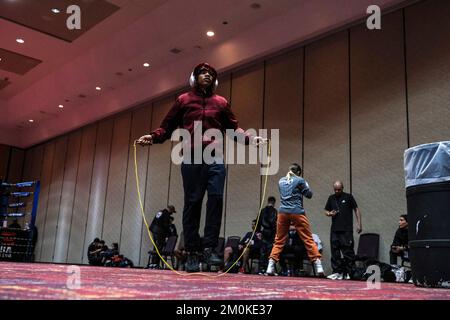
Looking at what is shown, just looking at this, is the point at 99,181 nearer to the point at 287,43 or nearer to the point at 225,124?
the point at 287,43

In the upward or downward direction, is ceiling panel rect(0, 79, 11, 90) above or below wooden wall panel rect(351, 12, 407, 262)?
above

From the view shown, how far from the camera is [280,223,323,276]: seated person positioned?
6.80 meters

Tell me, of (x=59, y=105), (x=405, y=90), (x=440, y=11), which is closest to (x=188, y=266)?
(x=405, y=90)

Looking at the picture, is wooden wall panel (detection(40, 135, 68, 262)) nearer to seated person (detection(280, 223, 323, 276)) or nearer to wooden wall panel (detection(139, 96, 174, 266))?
wooden wall panel (detection(139, 96, 174, 266))

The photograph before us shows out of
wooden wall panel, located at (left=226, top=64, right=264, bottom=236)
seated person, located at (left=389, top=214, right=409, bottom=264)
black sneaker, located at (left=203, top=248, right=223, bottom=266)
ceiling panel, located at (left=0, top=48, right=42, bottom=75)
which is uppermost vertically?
ceiling panel, located at (left=0, top=48, right=42, bottom=75)

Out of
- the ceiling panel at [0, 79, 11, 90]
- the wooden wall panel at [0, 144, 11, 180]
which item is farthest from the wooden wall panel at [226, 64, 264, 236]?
the wooden wall panel at [0, 144, 11, 180]

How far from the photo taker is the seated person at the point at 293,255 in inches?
268

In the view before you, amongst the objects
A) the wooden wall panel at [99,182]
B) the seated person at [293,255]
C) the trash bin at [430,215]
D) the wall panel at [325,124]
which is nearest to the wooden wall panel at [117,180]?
the wooden wall panel at [99,182]

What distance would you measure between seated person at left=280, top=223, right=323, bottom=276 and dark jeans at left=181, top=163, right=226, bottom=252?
3.93 meters

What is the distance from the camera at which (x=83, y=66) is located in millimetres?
11281

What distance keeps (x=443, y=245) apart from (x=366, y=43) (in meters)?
5.70

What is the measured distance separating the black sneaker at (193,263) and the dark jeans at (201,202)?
1.7 inches

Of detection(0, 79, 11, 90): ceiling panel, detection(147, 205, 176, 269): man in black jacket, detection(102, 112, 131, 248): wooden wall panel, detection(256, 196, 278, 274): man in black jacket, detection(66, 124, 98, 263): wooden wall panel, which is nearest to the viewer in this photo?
detection(256, 196, 278, 274): man in black jacket

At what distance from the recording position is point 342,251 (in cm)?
665
